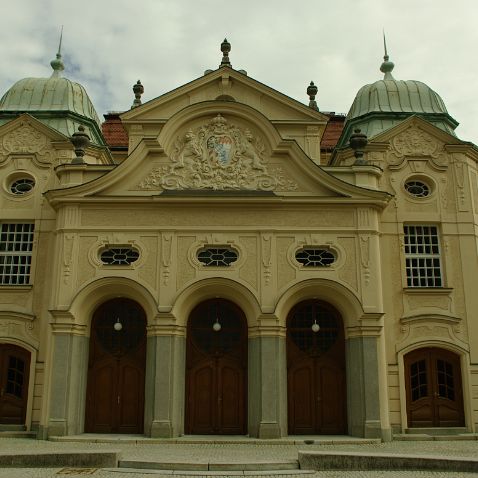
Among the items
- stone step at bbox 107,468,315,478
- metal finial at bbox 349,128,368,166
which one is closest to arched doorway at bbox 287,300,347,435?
metal finial at bbox 349,128,368,166

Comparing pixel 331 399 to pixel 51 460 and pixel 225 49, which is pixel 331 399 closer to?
pixel 51 460

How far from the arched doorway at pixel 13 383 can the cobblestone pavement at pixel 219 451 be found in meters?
1.77

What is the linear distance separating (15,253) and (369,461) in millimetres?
13882

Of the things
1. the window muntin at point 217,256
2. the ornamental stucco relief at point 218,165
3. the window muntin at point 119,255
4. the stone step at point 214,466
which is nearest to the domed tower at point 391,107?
the ornamental stucco relief at point 218,165

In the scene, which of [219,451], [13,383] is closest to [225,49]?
[13,383]

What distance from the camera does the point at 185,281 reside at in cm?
2006

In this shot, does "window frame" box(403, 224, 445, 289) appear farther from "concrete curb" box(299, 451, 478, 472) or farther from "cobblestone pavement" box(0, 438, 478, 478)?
"concrete curb" box(299, 451, 478, 472)

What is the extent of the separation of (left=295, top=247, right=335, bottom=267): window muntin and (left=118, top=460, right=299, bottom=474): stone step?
758 centimetres

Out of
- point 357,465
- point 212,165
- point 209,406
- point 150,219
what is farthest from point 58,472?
point 212,165

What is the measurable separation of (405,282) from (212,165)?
24.4ft

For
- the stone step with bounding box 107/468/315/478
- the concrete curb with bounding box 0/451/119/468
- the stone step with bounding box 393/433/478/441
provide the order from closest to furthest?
1. the stone step with bounding box 107/468/315/478
2. the concrete curb with bounding box 0/451/119/468
3. the stone step with bounding box 393/433/478/441

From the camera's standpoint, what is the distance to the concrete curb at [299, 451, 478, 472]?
1339 cm

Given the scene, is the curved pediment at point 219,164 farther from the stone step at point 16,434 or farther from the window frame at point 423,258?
the stone step at point 16,434

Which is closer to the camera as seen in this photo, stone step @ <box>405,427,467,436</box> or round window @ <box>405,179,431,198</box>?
stone step @ <box>405,427,467,436</box>
